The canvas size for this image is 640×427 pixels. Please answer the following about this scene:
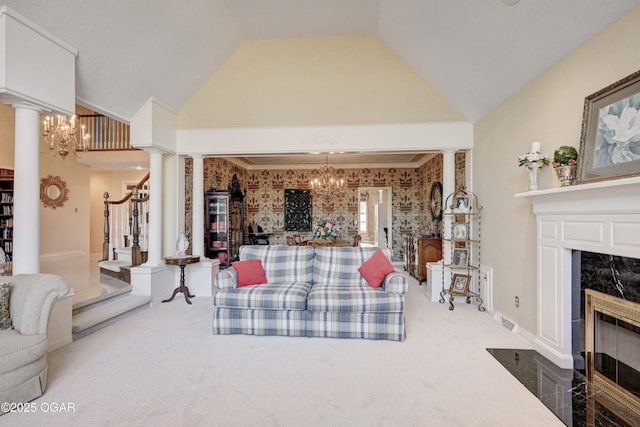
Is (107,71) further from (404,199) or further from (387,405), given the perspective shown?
(404,199)

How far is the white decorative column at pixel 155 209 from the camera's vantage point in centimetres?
485

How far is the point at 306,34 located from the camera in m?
4.57

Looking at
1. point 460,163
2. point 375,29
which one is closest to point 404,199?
point 460,163

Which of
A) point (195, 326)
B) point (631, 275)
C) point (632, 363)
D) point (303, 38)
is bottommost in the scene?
point (195, 326)

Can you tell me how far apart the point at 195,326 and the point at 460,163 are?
4.56 meters

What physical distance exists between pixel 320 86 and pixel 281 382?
13.2ft

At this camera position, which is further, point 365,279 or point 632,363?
point 365,279

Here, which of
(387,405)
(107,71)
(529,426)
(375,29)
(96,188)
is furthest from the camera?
(96,188)

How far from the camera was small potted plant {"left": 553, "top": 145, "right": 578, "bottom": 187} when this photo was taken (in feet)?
8.45

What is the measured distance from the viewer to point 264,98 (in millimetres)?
4980

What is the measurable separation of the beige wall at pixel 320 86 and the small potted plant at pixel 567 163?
2378mm

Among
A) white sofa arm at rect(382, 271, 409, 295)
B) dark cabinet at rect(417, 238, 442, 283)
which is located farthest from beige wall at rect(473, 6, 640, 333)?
dark cabinet at rect(417, 238, 442, 283)

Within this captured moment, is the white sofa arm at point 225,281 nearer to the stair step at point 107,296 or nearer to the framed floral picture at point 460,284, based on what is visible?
the stair step at point 107,296

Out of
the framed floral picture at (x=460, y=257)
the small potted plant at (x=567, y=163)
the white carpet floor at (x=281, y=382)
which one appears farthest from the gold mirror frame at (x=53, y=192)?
the small potted plant at (x=567, y=163)
